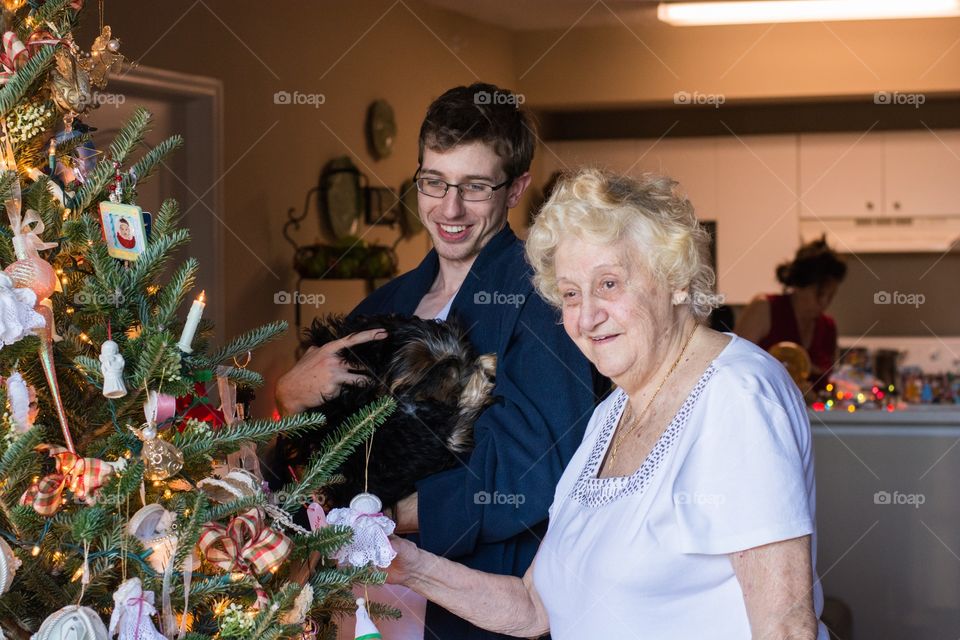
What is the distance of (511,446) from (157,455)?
2.19 feet

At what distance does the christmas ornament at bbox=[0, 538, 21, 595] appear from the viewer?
3.01 ft

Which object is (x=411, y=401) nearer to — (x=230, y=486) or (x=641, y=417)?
(x=641, y=417)

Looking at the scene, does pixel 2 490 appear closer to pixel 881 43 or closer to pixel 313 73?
pixel 313 73

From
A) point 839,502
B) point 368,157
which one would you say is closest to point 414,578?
point 839,502

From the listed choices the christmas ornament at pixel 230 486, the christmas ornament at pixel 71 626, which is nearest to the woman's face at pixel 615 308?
the christmas ornament at pixel 230 486

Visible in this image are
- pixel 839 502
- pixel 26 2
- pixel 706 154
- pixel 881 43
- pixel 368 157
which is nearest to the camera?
pixel 26 2

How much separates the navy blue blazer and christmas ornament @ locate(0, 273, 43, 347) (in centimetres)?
76

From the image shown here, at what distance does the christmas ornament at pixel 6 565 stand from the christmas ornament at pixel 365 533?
37 centimetres

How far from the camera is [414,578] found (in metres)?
1.47

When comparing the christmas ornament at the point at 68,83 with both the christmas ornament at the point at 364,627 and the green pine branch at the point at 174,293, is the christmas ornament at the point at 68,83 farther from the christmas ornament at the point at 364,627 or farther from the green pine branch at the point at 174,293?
the christmas ornament at the point at 364,627

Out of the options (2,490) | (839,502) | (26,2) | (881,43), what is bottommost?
(839,502)

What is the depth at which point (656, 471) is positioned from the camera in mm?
1287

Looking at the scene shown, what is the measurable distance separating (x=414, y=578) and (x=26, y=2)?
876mm

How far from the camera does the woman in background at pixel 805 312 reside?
4.65 metres
